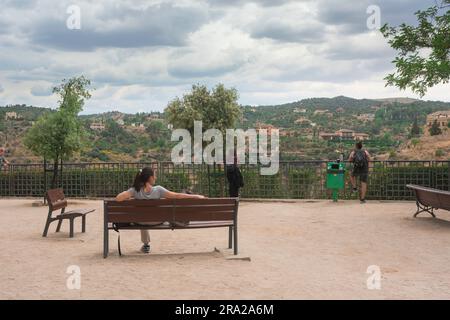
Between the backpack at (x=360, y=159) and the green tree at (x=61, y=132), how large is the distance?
808cm

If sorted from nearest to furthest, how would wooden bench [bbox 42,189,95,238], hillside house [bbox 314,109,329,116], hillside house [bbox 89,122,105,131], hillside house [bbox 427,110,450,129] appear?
1. wooden bench [bbox 42,189,95,238]
2. hillside house [bbox 89,122,105,131]
3. hillside house [bbox 427,110,450,129]
4. hillside house [bbox 314,109,329,116]

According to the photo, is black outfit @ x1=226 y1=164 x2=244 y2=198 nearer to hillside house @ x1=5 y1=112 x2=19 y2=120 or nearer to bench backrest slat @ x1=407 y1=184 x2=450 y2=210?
bench backrest slat @ x1=407 y1=184 x2=450 y2=210

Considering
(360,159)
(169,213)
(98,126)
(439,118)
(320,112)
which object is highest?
(320,112)

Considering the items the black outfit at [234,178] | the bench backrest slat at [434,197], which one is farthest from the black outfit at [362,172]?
the bench backrest slat at [434,197]

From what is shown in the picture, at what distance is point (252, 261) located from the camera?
336 inches

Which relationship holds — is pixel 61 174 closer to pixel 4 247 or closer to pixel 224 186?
pixel 224 186

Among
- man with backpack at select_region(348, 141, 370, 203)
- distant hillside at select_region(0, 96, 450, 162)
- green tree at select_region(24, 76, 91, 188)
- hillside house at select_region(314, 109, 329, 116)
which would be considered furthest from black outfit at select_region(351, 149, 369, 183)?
hillside house at select_region(314, 109, 329, 116)


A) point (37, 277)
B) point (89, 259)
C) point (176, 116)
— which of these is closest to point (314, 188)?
point (176, 116)

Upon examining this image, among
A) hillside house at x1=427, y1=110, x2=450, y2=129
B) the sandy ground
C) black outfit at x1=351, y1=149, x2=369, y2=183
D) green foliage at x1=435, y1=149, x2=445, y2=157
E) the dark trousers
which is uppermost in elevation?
hillside house at x1=427, y1=110, x2=450, y2=129

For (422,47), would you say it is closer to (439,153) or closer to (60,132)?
(60,132)

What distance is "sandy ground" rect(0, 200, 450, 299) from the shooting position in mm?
6742

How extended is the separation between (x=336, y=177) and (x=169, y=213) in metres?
9.74

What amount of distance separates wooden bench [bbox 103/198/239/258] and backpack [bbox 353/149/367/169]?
9160 mm

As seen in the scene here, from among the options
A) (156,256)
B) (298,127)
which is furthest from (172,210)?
(298,127)
